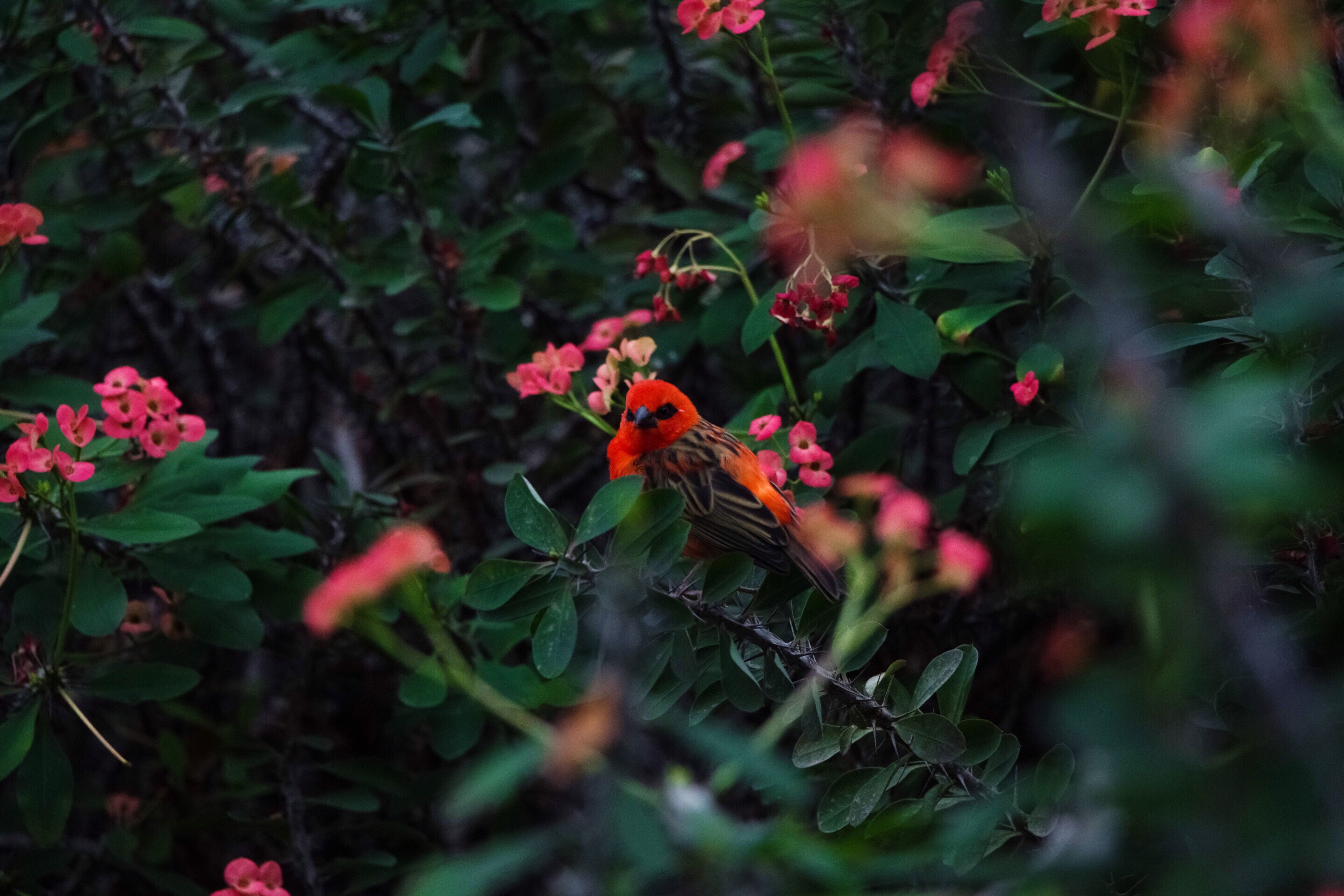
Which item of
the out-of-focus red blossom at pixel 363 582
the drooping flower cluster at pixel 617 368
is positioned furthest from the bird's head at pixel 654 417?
the out-of-focus red blossom at pixel 363 582

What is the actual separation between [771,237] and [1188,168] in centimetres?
89

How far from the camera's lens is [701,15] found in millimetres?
2285

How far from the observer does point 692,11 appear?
2287mm

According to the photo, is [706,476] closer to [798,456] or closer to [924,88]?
[798,456]

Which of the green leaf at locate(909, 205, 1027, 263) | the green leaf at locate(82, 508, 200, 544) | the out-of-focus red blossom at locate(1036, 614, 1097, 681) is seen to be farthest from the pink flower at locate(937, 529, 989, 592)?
the green leaf at locate(82, 508, 200, 544)

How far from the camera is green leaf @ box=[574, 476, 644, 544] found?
156 centimetres

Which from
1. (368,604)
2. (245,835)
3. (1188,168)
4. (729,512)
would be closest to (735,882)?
(368,604)

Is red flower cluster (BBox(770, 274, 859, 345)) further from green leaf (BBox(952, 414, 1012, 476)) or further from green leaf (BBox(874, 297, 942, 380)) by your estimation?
green leaf (BBox(952, 414, 1012, 476))

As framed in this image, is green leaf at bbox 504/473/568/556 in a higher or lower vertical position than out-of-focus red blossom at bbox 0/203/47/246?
lower

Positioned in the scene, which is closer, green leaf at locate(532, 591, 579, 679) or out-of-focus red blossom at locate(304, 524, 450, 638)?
out-of-focus red blossom at locate(304, 524, 450, 638)

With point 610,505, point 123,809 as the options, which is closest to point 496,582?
point 610,505

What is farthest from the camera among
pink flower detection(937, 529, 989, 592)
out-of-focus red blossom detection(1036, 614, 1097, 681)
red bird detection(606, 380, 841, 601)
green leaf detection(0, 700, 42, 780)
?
red bird detection(606, 380, 841, 601)

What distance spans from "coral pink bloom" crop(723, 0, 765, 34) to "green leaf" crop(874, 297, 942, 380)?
0.63m

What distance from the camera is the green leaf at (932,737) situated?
1.66 m
